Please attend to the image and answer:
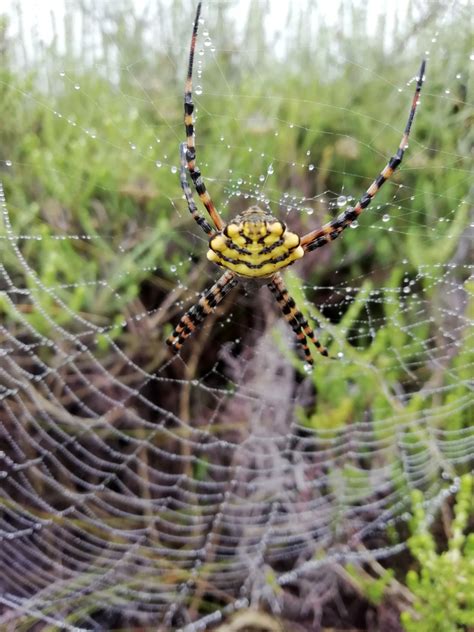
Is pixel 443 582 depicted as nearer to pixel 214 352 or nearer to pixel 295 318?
pixel 295 318

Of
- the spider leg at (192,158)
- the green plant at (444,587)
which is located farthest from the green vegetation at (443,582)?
the spider leg at (192,158)

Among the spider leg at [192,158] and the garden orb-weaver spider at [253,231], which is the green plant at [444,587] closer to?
the garden orb-weaver spider at [253,231]

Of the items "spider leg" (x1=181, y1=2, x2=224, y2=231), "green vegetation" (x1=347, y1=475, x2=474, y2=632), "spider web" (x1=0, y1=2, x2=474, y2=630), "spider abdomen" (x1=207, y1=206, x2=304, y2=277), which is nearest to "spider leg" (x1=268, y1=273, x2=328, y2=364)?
"spider web" (x1=0, y1=2, x2=474, y2=630)

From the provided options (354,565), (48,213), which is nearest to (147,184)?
(48,213)

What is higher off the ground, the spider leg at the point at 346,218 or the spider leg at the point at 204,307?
the spider leg at the point at 346,218

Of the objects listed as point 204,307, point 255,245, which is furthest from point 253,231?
point 204,307

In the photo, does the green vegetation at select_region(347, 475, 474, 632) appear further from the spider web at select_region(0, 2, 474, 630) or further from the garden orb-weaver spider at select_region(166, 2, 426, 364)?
the garden orb-weaver spider at select_region(166, 2, 426, 364)
